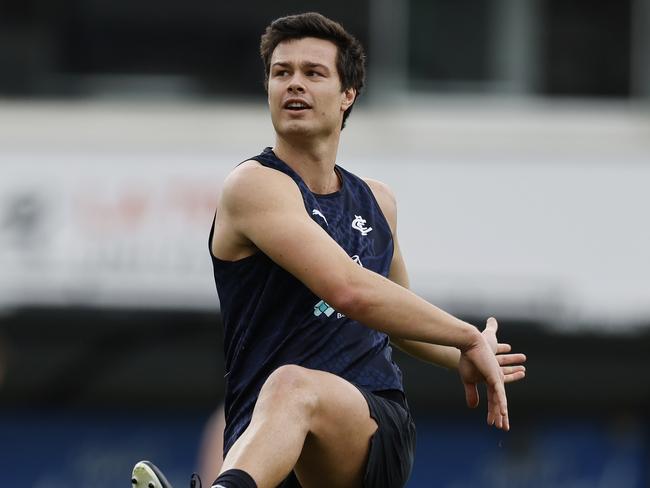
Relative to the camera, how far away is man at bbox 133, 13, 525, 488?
5.46m

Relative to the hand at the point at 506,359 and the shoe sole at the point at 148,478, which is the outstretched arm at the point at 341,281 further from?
the shoe sole at the point at 148,478

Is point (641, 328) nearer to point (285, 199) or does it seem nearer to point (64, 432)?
point (64, 432)

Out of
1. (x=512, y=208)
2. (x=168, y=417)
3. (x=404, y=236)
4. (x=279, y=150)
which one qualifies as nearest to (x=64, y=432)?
(x=168, y=417)

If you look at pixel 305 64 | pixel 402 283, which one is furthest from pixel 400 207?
pixel 305 64

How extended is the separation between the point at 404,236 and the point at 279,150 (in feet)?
24.7

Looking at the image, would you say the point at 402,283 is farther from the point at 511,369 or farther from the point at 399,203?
the point at 399,203

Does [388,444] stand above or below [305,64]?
below

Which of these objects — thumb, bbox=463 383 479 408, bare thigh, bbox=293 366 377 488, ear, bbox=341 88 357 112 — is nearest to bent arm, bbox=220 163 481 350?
thumb, bbox=463 383 479 408

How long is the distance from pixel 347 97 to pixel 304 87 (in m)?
0.26

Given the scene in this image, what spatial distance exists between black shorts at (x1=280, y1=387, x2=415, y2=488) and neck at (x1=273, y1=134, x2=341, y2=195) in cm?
77

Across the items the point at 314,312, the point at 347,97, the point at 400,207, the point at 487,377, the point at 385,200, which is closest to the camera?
the point at 487,377

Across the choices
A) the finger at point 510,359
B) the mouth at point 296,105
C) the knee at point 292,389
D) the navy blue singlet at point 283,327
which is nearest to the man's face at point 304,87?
the mouth at point 296,105

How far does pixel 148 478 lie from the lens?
217 inches

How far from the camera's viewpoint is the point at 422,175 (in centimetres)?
1357
